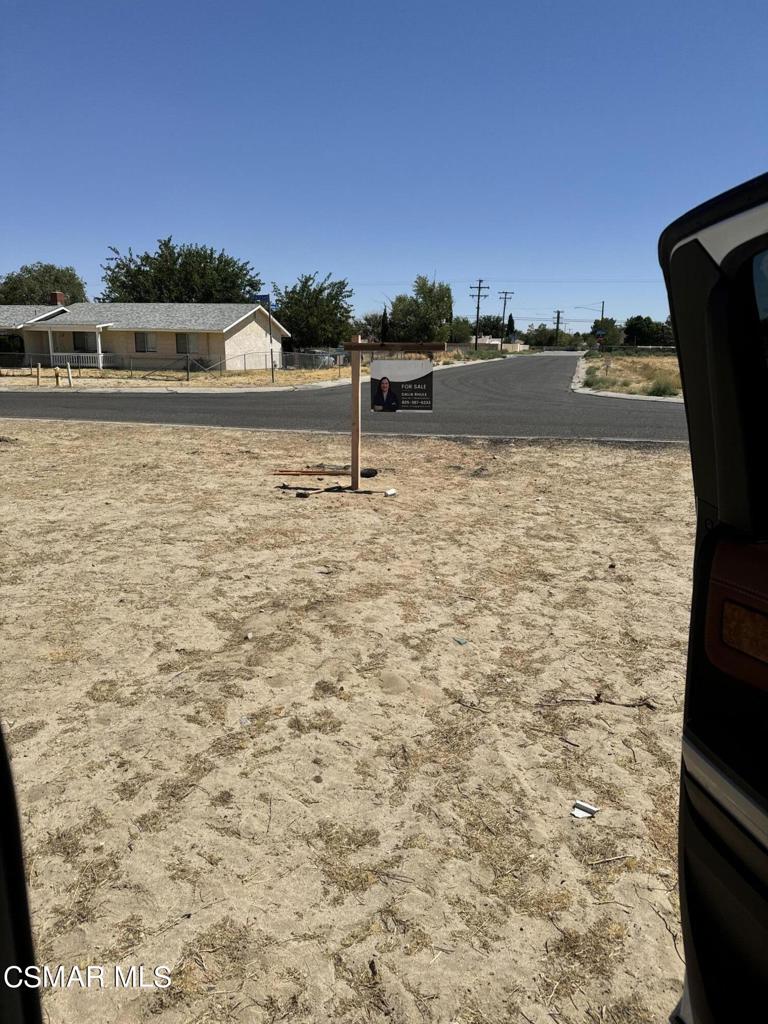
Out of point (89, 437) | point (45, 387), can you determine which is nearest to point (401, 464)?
point (89, 437)

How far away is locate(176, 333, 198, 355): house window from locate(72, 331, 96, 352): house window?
6.06 meters

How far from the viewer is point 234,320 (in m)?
46.8

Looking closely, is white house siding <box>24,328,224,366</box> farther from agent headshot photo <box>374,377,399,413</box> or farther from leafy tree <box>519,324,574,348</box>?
leafy tree <box>519,324,574,348</box>

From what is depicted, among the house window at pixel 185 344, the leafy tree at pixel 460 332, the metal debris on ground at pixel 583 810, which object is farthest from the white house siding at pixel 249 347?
the leafy tree at pixel 460 332

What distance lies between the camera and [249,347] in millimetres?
49750

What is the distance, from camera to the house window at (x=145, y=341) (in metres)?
47.3

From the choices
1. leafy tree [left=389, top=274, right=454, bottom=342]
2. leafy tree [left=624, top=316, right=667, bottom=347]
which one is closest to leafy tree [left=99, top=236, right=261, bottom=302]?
leafy tree [left=389, top=274, right=454, bottom=342]

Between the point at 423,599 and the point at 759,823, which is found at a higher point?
the point at 759,823

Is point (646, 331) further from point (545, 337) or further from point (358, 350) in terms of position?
point (358, 350)

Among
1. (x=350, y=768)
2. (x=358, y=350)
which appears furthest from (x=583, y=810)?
(x=358, y=350)

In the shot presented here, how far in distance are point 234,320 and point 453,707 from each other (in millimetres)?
46729

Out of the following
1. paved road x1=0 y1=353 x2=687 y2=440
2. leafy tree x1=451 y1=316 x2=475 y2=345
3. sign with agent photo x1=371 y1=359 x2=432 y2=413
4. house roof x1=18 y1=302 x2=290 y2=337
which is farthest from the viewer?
leafy tree x1=451 y1=316 x2=475 y2=345

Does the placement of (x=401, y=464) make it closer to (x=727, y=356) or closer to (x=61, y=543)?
(x=61, y=543)

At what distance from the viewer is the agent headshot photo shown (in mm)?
8349
